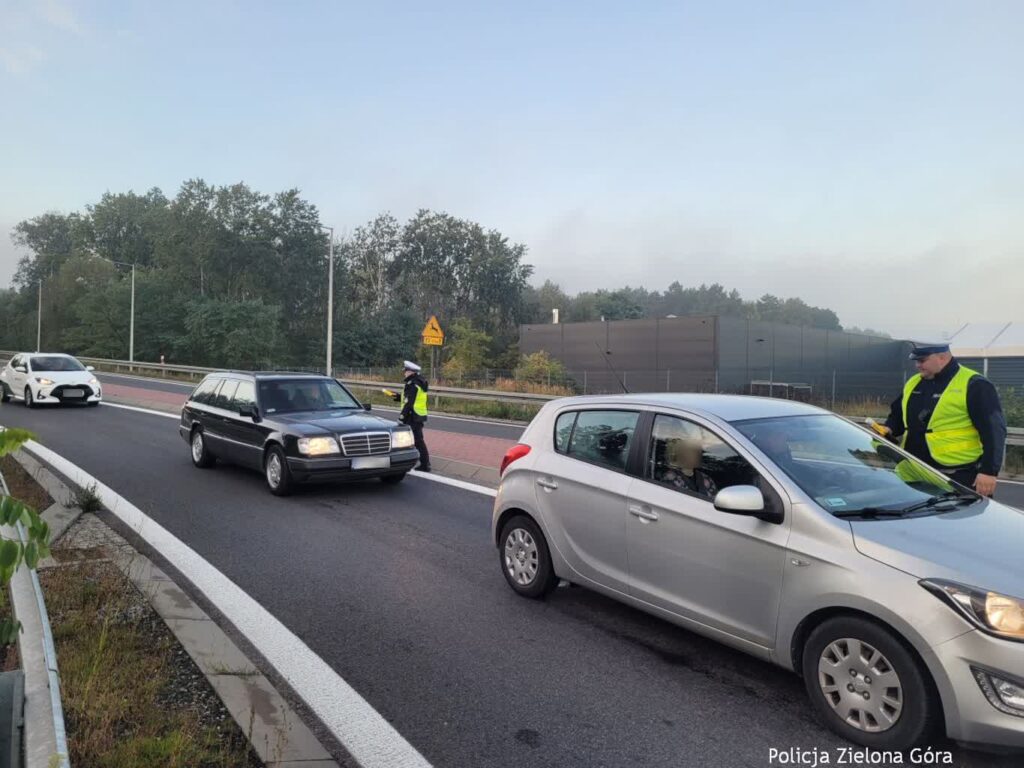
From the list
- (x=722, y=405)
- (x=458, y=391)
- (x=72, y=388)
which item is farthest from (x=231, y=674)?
(x=458, y=391)

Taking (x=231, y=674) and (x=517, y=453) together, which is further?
(x=517, y=453)

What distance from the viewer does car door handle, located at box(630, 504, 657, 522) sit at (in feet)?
13.7

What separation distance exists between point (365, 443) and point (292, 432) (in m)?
0.90

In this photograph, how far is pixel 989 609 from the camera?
2.83 m

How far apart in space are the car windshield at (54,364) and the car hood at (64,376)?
0.91ft

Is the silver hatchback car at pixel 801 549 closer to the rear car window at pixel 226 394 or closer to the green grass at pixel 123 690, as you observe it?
the green grass at pixel 123 690

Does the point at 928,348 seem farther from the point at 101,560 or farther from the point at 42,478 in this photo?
the point at 42,478

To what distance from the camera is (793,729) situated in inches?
132

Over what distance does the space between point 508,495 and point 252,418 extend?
17.6 feet

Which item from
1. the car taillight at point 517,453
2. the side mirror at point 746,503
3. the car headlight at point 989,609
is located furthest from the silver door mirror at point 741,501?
the car taillight at point 517,453

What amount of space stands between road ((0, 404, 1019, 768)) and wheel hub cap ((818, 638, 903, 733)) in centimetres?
19

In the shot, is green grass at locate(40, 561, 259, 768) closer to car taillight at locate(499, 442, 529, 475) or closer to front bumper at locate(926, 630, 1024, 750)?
car taillight at locate(499, 442, 529, 475)

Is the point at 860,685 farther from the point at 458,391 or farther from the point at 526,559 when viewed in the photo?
the point at 458,391

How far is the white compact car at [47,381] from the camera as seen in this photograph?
1909cm
